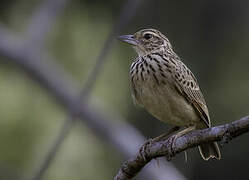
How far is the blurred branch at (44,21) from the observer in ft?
40.1

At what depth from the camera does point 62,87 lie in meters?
12.6

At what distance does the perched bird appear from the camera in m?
7.29

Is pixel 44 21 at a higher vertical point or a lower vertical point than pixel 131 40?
lower

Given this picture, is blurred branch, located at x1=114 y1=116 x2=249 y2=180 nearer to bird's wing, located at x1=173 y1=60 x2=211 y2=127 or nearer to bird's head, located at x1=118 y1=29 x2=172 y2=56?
bird's wing, located at x1=173 y1=60 x2=211 y2=127

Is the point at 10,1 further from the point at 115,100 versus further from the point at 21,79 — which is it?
the point at 115,100

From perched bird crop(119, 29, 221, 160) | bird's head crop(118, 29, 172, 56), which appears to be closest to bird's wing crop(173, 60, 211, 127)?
perched bird crop(119, 29, 221, 160)

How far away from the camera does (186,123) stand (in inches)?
296

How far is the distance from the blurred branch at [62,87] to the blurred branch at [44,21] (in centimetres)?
19

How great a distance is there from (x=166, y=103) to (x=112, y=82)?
200 inches

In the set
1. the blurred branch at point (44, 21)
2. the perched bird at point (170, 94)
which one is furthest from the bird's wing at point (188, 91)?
the blurred branch at point (44, 21)

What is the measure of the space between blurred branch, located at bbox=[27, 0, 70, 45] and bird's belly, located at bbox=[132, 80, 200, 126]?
507 cm

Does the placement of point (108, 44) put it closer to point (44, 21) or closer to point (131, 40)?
point (131, 40)

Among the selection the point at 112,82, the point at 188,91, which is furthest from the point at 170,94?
the point at 112,82

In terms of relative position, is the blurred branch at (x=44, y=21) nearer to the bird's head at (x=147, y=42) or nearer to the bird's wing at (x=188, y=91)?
the bird's head at (x=147, y=42)
